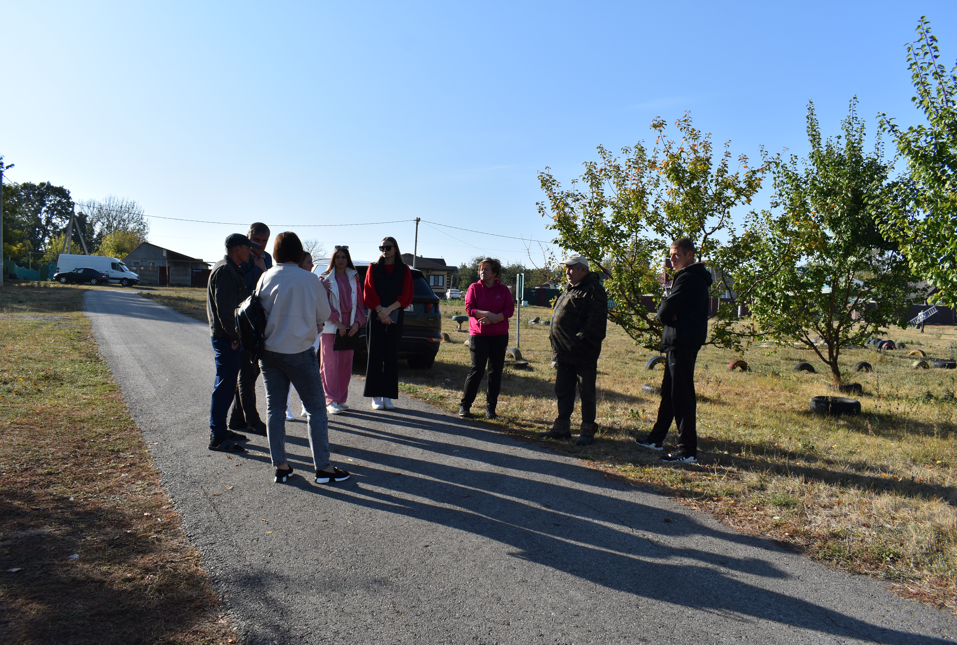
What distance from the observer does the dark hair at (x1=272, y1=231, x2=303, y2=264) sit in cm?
455

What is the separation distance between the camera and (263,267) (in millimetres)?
6336

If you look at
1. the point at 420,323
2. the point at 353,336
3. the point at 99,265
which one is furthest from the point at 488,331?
the point at 99,265

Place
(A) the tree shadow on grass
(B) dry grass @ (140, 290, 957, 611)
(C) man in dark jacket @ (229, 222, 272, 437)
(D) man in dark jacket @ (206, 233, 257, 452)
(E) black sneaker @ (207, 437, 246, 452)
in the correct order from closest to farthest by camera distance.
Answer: (A) the tree shadow on grass < (B) dry grass @ (140, 290, 957, 611) < (D) man in dark jacket @ (206, 233, 257, 452) < (E) black sneaker @ (207, 437, 246, 452) < (C) man in dark jacket @ (229, 222, 272, 437)

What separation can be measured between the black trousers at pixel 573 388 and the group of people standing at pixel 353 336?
0.04 feet

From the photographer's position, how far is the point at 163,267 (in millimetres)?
68812

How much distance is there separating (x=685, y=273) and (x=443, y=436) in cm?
294

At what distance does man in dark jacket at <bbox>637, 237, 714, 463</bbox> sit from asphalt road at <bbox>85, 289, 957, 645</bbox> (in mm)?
1142

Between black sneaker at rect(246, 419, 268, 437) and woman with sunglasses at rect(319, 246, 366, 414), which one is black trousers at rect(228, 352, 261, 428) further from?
woman with sunglasses at rect(319, 246, 366, 414)

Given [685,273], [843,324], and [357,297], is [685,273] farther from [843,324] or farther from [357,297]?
[843,324]

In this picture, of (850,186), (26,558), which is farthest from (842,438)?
(26,558)

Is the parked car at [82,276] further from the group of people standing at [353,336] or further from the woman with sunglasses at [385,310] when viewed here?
the woman with sunglasses at [385,310]

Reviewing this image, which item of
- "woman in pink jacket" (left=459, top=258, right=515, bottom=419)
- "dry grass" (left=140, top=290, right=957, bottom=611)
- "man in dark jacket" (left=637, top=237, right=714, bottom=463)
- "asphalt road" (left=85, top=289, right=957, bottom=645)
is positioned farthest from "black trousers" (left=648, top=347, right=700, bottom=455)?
"woman in pink jacket" (left=459, top=258, right=515, bottom=419)

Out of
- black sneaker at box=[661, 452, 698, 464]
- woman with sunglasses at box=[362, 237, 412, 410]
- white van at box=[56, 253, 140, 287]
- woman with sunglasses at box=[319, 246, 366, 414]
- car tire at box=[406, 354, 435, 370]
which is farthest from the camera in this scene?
white van at box=[56, 253, 140, 287]

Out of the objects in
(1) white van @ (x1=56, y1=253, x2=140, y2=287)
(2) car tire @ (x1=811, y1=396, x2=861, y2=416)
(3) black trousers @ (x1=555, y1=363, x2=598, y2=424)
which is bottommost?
(2) car tire @ (x1=811, y1=396, x2=861, y2=416)
